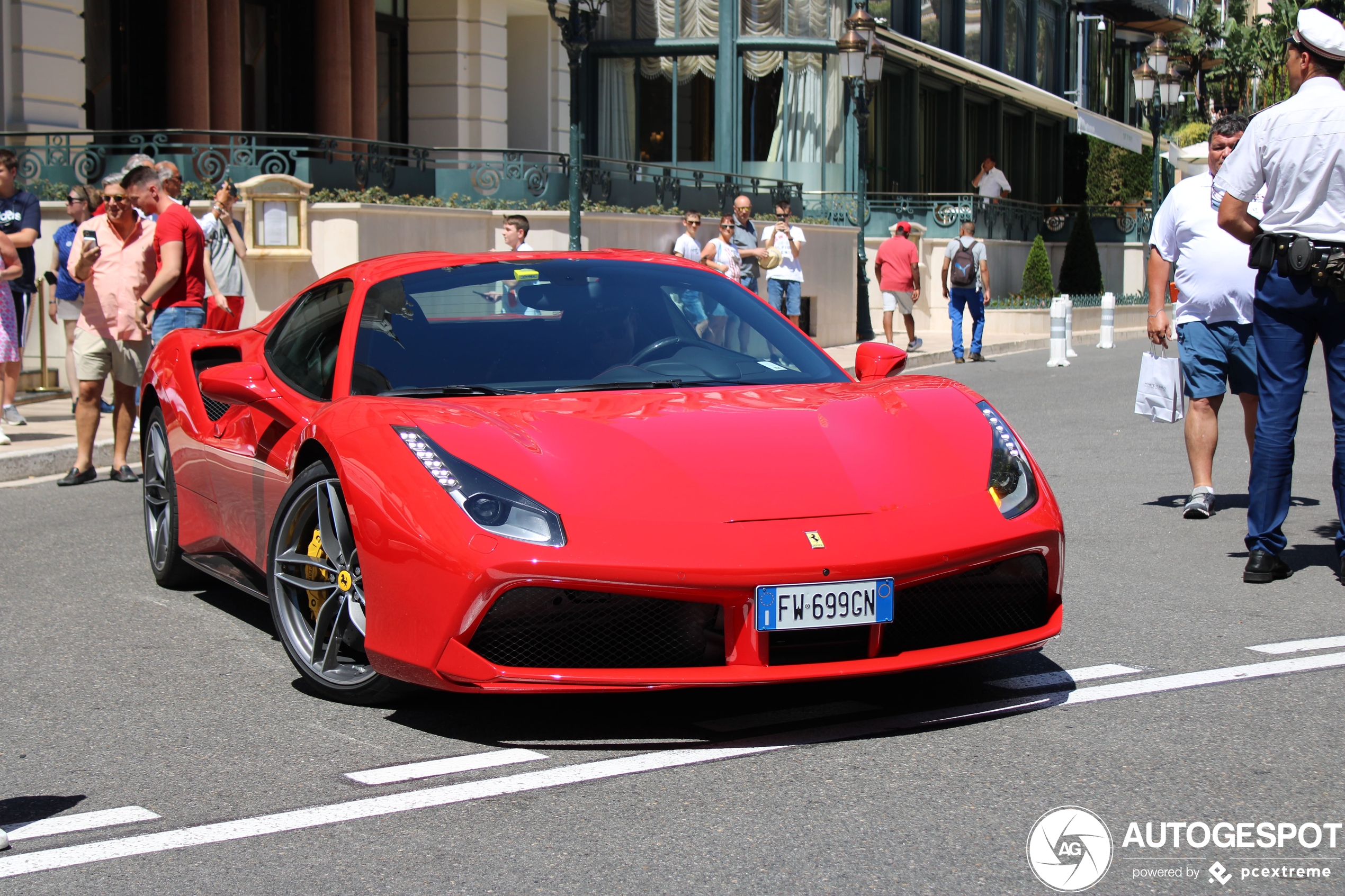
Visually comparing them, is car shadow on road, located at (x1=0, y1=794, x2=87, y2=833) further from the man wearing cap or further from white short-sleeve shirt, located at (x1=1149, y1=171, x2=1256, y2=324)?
white short-sleeve shirt, located at (x1=1149, y1=171, x2=1256, y2=324)

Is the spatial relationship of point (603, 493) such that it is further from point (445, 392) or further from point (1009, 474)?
point (1009, 474)

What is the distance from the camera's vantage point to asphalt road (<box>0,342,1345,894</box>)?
11.0 ft

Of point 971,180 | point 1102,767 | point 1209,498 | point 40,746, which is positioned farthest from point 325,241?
point 971,180

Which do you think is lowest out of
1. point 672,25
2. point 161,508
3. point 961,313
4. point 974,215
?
point 161,508

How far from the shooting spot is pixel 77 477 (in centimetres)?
995

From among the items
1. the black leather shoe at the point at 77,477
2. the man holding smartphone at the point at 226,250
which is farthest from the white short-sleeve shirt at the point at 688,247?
the black leather shoe at the point at 77,477

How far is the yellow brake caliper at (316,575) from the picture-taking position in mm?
4809

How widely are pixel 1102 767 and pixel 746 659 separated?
92cm

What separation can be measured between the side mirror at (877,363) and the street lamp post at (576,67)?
1097 centimetres

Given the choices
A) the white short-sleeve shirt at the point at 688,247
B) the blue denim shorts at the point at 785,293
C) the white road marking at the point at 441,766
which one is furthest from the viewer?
the blue denim shorts at the point at 785,293

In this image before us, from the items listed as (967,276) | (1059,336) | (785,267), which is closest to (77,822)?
(785,267)

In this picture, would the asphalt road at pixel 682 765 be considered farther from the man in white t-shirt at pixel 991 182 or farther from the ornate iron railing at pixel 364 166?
the man in white t-shirt at pixel 991 182

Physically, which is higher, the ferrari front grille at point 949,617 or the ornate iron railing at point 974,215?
the ornate iron railing at point 974,215

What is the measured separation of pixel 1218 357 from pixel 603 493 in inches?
184
